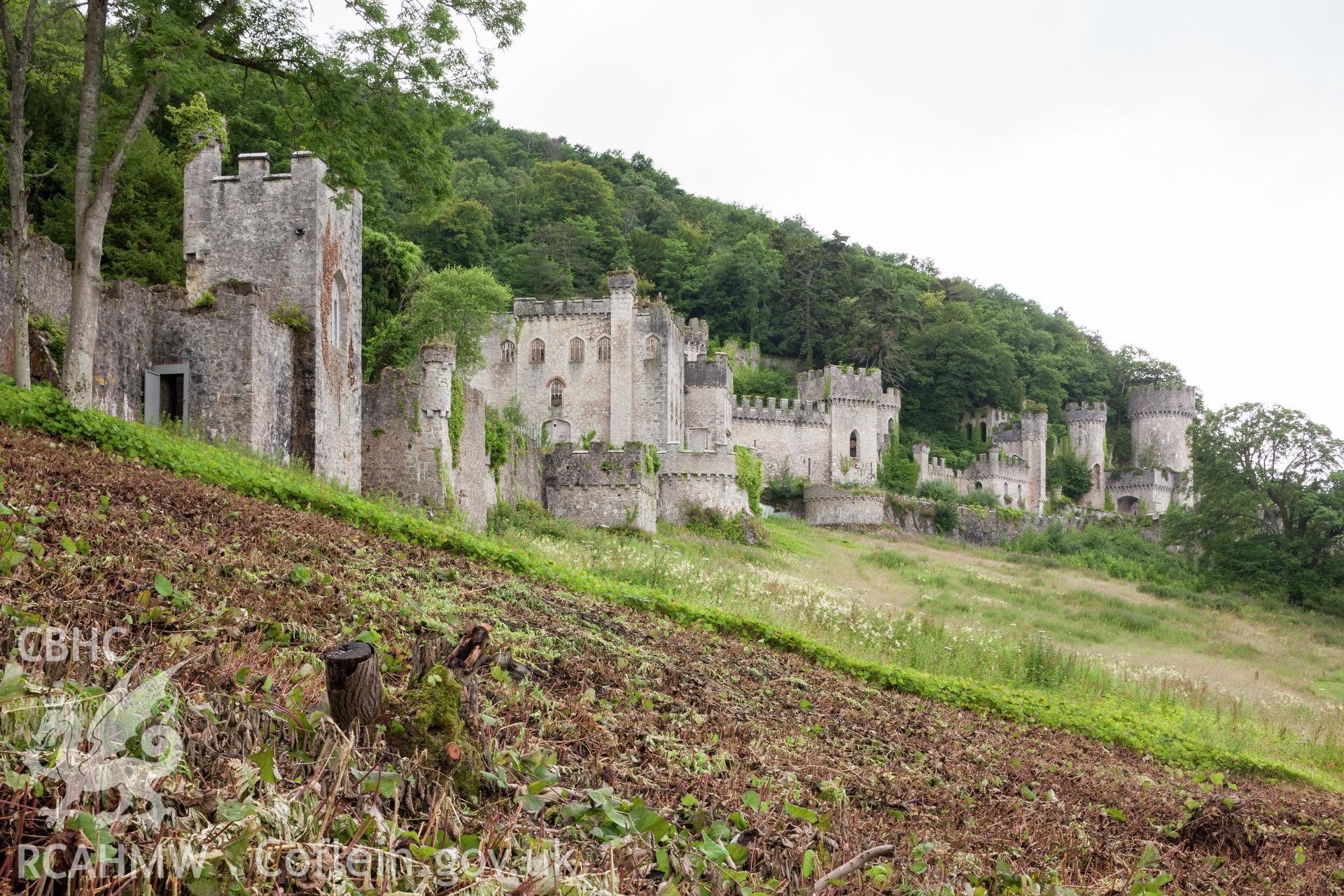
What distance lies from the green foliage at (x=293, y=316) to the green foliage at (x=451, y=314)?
1213cm

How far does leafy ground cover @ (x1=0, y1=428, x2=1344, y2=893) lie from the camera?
139 inches

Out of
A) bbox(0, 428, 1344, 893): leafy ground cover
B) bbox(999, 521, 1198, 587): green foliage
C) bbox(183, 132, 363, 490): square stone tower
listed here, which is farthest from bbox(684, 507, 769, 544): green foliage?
bbox(0, 428, 1344, 893): leafy ground cover

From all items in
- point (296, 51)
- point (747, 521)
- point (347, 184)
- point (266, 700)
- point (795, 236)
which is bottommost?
point (747, 521)

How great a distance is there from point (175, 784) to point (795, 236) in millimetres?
78308

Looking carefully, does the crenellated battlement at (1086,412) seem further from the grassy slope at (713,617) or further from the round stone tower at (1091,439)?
the grassy slope at (713,617)

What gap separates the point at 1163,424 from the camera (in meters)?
75.6

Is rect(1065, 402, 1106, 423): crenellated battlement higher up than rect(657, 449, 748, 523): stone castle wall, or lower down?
higher up

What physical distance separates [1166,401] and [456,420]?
222ft

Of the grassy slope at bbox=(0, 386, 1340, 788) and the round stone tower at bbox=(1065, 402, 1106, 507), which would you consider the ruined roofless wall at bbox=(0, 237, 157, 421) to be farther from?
the round stone tower at bbox=(1065, 402, 1106, 507)

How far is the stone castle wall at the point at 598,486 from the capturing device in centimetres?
3238

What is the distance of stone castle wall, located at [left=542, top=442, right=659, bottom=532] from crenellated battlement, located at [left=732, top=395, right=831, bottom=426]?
88.0 feet

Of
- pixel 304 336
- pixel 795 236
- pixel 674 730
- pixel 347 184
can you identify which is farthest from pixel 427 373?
pixel 795 236

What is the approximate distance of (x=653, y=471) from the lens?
1347 inches

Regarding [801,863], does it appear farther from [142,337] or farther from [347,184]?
[142,337]
